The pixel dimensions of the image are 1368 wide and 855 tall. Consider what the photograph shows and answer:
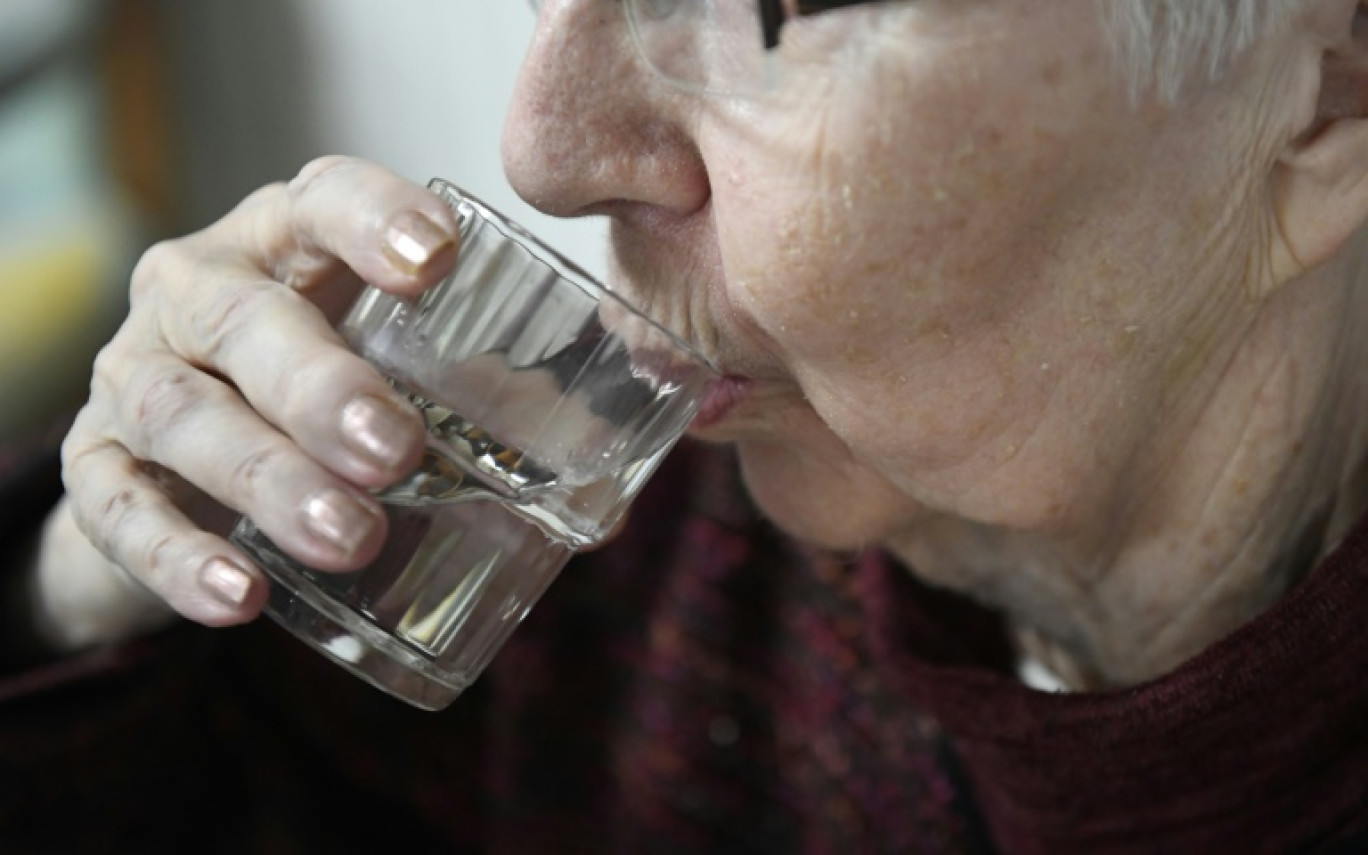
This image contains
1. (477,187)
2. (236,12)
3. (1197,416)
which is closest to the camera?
(1197,416)

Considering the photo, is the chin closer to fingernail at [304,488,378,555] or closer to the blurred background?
fingernail at [304,488,378,555]

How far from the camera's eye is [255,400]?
76 cm

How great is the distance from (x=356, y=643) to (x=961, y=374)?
1.07 feet

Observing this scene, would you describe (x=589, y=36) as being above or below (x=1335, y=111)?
below

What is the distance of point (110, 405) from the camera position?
0.91 m

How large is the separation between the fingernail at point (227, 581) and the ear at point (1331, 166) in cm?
55

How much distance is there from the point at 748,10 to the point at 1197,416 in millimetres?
358

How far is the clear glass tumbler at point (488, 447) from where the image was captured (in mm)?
659

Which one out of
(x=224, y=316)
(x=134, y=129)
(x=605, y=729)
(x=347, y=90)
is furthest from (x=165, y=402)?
(x=134, y=129)

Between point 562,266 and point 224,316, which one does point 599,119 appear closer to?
point 562,266

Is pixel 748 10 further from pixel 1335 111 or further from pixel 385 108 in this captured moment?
pixel 385 108

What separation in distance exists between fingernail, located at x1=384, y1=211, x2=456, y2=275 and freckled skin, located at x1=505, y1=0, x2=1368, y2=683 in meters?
0.09

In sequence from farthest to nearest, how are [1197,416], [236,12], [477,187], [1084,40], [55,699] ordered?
[236,12], [477,187], [55,699], [1197,416], [1084,40]

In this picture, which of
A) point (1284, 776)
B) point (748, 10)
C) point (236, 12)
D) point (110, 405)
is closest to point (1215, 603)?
point (1284, 776)
